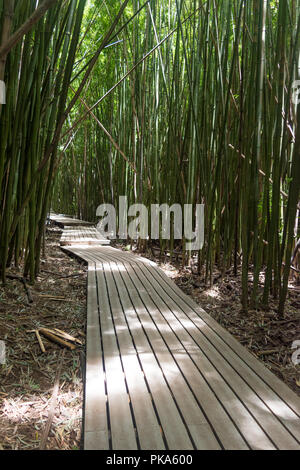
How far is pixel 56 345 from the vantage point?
1363mm

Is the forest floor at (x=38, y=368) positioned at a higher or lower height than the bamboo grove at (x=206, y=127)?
lower

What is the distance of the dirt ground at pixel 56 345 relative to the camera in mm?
909

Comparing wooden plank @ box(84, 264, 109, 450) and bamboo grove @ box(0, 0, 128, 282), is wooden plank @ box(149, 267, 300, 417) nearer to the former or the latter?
wooden plank @ box(84, 264, 109, 450)

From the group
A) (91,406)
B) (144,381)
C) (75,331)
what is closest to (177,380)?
(144,381)

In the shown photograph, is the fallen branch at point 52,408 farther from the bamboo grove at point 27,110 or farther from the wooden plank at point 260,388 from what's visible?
the bamboo grove at point 27,110

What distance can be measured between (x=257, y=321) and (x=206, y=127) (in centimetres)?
117

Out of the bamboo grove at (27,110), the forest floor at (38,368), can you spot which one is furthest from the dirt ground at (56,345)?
the bamboo grove at (27,110)

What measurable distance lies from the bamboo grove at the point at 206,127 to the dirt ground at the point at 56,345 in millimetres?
109

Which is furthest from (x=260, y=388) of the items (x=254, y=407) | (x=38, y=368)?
(x=38, y=368)

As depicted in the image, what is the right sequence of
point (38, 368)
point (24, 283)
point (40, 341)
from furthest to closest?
point (24, 283), point (40, 341), point (38, 368)

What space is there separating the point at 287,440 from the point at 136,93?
3212 mm

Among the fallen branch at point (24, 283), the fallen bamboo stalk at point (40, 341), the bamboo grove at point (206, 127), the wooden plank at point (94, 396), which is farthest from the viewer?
the fallen branch at point (24, 283)

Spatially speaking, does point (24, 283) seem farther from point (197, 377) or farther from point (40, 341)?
point (197, 377)

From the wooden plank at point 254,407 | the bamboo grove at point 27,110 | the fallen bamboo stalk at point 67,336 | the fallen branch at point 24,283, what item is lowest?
the wooden plank at point 254,407
